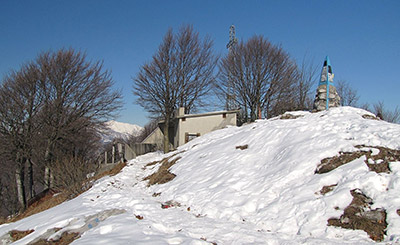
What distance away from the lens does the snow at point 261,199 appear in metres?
4.62

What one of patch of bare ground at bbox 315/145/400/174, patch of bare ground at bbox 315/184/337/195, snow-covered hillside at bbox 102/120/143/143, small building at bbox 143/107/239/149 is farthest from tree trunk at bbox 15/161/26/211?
patch of bare ground at bbox 315/184/337/195

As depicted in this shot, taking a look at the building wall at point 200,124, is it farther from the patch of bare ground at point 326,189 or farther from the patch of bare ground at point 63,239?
the patch of bare ground at point 63,239

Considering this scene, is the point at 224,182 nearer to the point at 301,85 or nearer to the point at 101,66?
the point at 101,66

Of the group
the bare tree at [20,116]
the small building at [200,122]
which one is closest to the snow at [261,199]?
the small building at [200,122]

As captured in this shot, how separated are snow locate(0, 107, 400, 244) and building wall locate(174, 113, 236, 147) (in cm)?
1065

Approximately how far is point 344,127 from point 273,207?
4.32 metres

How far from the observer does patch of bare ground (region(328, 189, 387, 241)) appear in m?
4.42

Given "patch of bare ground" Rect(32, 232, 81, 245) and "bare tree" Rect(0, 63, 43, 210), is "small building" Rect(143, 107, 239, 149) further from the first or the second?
"patch of bare ground" Rect(32, 232, 81, 245)

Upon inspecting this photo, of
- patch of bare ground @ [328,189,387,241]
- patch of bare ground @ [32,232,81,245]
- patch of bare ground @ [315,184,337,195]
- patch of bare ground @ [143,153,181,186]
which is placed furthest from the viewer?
patch of bare ground @ [143,153,181,186]

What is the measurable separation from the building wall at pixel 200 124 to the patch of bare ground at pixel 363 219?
15349 millimetres

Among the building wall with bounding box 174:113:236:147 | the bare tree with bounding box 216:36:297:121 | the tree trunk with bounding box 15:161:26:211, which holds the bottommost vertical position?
the tree trunk with bounding box 15:161:26:211

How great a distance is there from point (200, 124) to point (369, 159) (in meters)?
15.0

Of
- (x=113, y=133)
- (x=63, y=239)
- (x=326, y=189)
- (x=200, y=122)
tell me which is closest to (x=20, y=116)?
(x=113, y=133)

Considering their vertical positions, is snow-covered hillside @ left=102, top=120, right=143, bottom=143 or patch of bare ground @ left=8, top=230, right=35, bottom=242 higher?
snow-covered hillside @ left=102, top=120, right=143, bottom=143
